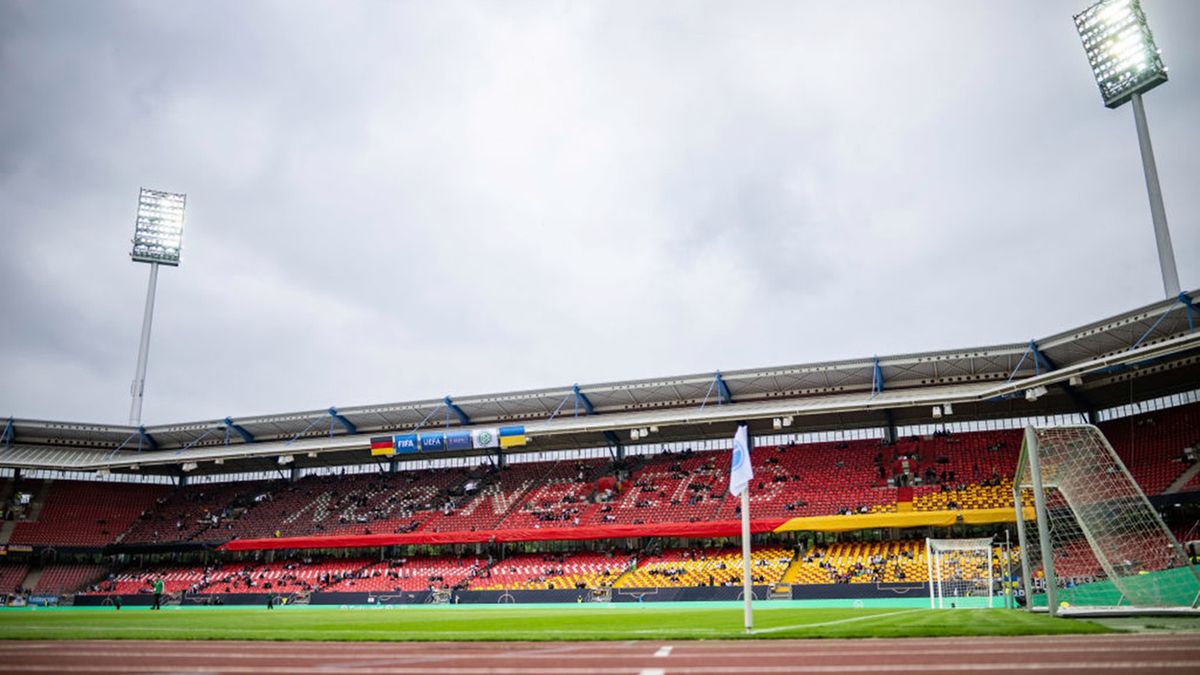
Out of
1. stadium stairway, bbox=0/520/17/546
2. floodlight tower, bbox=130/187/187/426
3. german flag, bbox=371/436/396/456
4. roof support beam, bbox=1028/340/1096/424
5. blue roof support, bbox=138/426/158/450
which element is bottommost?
stadium stairway, bbox=0/520/17/546

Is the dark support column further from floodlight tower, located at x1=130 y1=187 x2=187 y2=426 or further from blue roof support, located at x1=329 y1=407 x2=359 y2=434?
floodlight tower, located at x1=130 y1=187 x2=187 y2=426

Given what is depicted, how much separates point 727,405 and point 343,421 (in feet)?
103

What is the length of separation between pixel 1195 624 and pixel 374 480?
6006 cm

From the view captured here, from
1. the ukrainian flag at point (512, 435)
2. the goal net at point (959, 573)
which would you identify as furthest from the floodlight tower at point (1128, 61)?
the ukrainian flag at point (512, 435)

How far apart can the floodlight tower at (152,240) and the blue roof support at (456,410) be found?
26008 millimetres

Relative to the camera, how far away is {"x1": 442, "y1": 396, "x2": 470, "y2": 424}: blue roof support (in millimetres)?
57959

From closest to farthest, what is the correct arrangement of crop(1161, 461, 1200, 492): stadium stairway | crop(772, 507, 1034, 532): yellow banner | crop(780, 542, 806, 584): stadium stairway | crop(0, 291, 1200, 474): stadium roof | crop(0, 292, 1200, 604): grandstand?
crop(1161, 461, 1200, 492): stadium stairway
crop(772, 507, 1034, 532): yellow banner
crop(0, 291, 1200, 474): stadium roof
crop(780, 542, 806, 584): stadium stairway
crop(0, 292, 1200, 604): grandstand

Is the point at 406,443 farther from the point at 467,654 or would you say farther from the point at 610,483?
the point at 467,654

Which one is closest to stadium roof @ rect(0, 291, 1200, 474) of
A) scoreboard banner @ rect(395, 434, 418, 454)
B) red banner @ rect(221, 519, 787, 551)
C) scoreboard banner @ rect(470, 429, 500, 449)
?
scoreboard banner @ rect(470, 429, 500, 449)

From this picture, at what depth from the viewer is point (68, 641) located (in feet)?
48.5

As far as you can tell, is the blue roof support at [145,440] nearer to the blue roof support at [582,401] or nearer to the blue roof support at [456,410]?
the blue roof support at [456,410]

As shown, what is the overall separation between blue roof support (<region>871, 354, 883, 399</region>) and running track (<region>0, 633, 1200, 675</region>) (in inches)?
1460

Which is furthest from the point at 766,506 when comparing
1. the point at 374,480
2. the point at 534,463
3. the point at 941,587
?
the point at 374,480

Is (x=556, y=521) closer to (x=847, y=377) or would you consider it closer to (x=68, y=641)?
(x=847, y=377)
